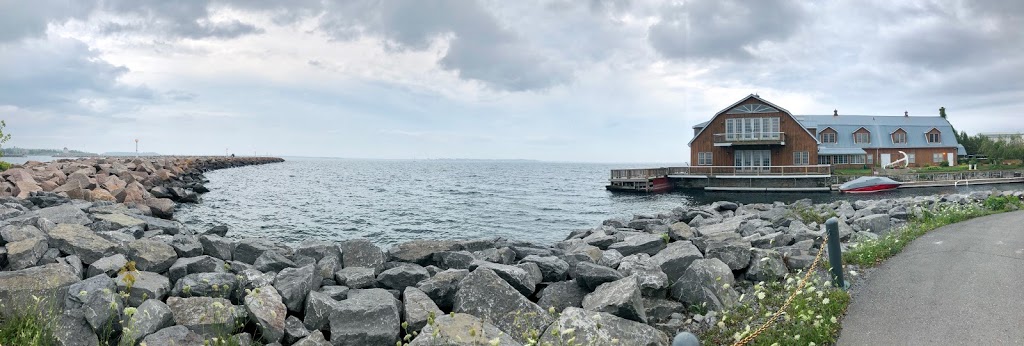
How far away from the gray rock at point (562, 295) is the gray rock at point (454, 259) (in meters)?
1.96

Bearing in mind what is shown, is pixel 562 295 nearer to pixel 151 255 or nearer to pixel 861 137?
pixel 151 255

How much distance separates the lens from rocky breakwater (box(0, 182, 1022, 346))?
6.32 m

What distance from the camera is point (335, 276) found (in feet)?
28.9

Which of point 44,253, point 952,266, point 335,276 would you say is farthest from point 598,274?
point 44,253

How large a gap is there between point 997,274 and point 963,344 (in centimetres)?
370

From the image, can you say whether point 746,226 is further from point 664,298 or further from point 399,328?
point 399,328

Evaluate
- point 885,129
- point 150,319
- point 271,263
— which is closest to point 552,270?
point 271,263

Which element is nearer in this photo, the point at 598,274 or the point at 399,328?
the point at 399,328

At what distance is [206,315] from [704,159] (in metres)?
56.6

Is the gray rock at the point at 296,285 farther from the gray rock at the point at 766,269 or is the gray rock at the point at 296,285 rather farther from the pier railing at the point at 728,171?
the pier railing at the point at 728,171

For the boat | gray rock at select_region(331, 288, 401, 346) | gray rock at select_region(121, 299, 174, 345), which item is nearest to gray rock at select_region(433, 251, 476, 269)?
gray rock at select_region(331, 288, 401, 346)

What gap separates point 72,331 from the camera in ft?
20.6

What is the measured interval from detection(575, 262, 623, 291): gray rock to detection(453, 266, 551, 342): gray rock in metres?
1.09

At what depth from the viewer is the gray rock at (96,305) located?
633 centimetres
